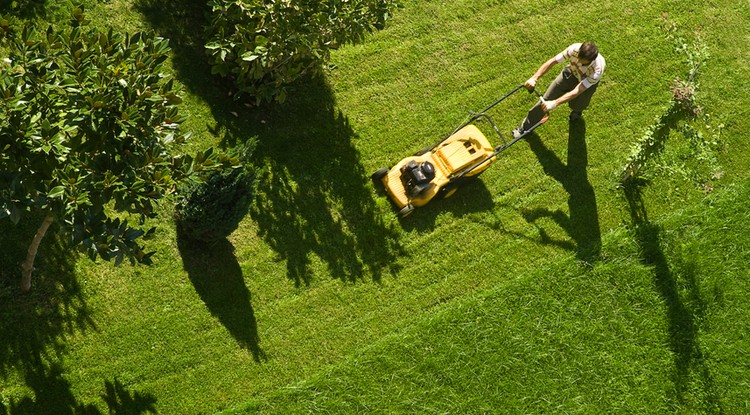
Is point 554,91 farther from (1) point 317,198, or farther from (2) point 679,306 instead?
(1) point 317,198

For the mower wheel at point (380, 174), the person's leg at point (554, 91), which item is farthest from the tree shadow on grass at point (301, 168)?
the person's leg at point (554, 91)

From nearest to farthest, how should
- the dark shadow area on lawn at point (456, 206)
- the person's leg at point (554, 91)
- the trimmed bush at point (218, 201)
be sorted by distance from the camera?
1. the trimmed bush at point (218, 201)
2. the dark shadow area on lawn at point (456, 206)
3. the person's leg at point (554, 91)

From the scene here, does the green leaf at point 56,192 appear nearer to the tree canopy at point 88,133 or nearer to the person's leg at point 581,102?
the tree canopy at point 88,133

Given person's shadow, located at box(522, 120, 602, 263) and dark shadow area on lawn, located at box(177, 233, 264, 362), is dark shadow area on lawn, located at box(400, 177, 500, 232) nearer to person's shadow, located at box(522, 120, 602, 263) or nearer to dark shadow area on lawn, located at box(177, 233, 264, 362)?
person's shadow, located at box(522, 120, 602, 263)

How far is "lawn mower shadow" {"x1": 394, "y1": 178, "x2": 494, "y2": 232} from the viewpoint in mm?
10375

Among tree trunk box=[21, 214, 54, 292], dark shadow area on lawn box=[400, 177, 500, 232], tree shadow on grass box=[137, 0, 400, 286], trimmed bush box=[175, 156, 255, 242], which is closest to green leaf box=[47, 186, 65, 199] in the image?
tree trunk box=[21, 214, 54, 292]

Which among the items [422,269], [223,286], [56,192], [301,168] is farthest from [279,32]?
[56,192]

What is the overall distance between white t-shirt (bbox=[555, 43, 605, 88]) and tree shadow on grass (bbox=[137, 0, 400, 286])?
3078 mm

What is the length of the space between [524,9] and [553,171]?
272 cm

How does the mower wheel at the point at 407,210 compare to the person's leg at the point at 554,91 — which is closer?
the mower wheel at the point at 407,210

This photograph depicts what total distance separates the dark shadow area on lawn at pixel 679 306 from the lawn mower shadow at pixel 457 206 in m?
2.13

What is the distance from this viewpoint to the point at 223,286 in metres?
9.62

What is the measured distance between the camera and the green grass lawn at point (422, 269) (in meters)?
9.21

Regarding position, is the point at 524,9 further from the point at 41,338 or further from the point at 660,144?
the point at 41,338
